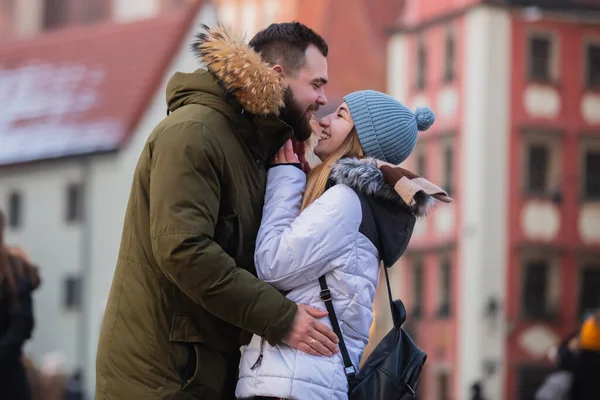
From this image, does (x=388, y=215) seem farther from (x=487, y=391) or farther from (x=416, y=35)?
(x=416, y=35)

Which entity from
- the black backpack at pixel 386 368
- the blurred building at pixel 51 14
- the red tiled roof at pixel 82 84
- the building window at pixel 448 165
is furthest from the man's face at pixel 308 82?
the blurred building at pixel 51 14

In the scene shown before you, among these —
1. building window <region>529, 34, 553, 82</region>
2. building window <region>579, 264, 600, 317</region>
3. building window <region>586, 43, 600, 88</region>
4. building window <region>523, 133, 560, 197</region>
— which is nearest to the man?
building window <region>523, 133, 560, 197</region>

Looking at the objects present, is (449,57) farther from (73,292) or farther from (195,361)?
(195,361)

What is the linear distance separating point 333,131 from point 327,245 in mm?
566

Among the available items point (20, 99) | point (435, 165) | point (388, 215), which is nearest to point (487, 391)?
point (435, 165)

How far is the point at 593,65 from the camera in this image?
4491 cm

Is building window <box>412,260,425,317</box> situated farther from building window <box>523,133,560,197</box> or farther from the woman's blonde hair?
the woman's blonde hair

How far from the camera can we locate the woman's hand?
5273 mm

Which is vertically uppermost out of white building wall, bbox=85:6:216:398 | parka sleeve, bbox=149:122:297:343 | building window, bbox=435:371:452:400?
white building wall, bbox=85:6:216:398

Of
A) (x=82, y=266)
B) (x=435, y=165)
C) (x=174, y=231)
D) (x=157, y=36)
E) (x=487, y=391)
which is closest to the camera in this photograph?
(x=174, y=231)

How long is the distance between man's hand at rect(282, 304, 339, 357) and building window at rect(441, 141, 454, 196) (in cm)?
3960

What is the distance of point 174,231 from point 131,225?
0.95 feet

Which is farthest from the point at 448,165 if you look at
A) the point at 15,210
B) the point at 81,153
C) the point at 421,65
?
the point at 15,210

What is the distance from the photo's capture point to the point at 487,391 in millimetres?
42344
